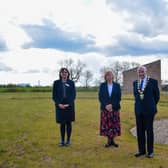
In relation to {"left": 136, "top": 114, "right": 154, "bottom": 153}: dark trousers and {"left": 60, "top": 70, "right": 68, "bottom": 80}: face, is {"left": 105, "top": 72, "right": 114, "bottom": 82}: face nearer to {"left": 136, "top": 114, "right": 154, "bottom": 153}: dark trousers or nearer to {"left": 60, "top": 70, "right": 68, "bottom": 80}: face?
{"left": 60, "top": 70, "right": 68, "bottom": 80}: face

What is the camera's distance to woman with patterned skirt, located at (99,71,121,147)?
6870mm

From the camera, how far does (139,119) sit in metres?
6.20

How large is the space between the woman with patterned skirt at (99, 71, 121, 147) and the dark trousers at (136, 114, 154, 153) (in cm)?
76

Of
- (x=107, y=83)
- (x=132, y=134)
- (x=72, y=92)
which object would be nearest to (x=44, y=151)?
(x=72, y=92)

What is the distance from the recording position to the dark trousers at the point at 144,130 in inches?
241

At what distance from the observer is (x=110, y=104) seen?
6852 mm

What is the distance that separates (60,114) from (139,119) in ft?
5.80

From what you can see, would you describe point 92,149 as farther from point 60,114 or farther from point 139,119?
point 139,119

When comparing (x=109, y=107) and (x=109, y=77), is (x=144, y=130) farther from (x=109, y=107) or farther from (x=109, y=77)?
(x=109, y=77)

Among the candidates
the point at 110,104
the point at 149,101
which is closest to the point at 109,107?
the point at 110,104

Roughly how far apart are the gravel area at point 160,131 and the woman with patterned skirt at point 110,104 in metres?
3.09

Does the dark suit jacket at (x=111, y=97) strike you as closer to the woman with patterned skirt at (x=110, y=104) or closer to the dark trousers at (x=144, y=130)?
the woman with patterned skirt at (x=110, y=104)

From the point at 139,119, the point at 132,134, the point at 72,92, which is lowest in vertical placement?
the point at 132,134

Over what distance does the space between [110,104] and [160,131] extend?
4839mm
